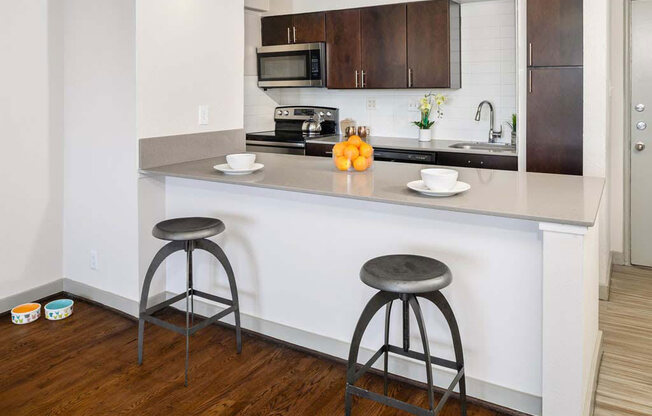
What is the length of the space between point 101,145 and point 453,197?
6.81 ft

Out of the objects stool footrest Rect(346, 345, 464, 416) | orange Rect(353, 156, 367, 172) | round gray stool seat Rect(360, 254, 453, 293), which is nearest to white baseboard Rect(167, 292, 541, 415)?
stool footrest Rect(346, 345, 464, 416)

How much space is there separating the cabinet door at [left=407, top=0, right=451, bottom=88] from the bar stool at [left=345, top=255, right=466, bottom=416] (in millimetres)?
2621

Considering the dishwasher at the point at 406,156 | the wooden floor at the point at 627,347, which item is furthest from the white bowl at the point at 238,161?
the wooden floor at the point at 627,347

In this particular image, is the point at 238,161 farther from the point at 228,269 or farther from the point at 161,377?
the point at 161,377

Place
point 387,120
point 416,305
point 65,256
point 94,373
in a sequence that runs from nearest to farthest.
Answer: point 416,305
point 94,373
point 65,256
point 387,120

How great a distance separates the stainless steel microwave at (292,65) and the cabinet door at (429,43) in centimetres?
83

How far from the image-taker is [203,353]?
2.76m

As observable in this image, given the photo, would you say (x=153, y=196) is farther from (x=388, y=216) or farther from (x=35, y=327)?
(x=388, y=216)

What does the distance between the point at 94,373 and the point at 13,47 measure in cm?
186

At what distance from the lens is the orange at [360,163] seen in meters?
2.85

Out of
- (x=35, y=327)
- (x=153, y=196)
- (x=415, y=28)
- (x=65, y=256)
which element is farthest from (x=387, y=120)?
(x=35, y=327)

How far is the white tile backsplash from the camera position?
4.36m

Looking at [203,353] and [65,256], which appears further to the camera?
[65,256]

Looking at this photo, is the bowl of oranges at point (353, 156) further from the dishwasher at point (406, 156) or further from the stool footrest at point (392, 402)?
the dishwasher at point (406, 156)
